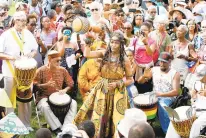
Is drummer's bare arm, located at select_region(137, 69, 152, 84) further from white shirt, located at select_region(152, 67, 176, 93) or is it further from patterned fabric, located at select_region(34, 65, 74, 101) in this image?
patterned fabric, located at select_region(34, 65, 74, 101)

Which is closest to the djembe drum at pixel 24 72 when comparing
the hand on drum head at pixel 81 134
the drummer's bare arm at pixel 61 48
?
the drummer's bare arm at pixel 61 48

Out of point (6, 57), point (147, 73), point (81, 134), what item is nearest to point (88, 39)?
point (6, 57)

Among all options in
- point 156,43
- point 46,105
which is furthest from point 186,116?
point 156,43

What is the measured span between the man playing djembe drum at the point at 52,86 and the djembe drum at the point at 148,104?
110cm

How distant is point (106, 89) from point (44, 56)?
2908 mm

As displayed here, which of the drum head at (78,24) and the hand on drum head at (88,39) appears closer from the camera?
the hand on drum head at (88,39)

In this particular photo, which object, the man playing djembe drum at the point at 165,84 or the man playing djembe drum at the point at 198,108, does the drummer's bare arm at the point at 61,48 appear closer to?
the man playing djembe drum at the point at 165,84

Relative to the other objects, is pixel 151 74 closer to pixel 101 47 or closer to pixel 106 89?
pixel 101 47

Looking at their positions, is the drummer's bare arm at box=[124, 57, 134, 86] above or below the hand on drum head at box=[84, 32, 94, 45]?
below

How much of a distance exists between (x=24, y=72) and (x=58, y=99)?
0.84 metres

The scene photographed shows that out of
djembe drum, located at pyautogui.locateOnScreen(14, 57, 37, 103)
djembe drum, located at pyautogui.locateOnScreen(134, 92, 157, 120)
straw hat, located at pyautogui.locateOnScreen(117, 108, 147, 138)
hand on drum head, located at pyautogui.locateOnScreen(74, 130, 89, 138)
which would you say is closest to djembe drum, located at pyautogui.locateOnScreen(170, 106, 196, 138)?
straw hat, located at pyautogui.locateOnScreen(117, 108, 147, 138)

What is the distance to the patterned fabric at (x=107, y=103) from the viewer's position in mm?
8102

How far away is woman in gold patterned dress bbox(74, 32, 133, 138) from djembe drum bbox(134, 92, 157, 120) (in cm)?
39

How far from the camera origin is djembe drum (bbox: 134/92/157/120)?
27.8ft
